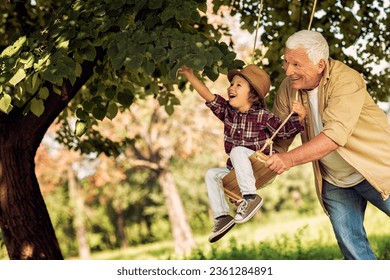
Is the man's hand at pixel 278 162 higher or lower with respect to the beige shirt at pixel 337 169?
higher

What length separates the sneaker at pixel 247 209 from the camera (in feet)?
15.5

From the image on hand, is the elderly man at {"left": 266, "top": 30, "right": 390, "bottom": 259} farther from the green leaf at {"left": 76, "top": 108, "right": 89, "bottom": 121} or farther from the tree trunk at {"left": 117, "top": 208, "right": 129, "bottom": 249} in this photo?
the tree trunk at {"left": 117, "top": 208, "right": 129, "bottom": 249}

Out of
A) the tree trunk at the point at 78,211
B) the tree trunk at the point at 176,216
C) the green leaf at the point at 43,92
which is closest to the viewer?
the green leaf at the point at 43,92

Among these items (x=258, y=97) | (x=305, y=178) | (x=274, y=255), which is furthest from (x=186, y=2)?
(x=305, y=178)

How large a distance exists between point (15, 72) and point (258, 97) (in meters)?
1.70

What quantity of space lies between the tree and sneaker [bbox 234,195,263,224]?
0.82 metres

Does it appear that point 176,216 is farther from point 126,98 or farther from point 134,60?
point 134,60

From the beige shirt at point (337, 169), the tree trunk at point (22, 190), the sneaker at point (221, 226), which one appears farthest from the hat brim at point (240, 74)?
the tree trunk at point (22, 190)

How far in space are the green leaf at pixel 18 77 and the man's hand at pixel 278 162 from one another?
178 cm

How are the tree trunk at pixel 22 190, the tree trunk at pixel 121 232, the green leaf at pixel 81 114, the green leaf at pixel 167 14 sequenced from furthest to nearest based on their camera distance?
1. the tree trunk at pixel 121 232
2. the tree trunk at pixel 22 190
3. the green leaf at pixel 81 114
4. the green leaf at pixel 167 14

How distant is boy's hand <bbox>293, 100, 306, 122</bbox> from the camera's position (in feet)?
15.9

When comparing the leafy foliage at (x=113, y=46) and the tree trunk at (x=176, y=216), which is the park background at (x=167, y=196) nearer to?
the tree trunk at (x=176, y=216)

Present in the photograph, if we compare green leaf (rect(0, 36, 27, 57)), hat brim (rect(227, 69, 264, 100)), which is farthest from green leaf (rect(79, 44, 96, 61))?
hat brim (rect(227, 69, 264, 100))
